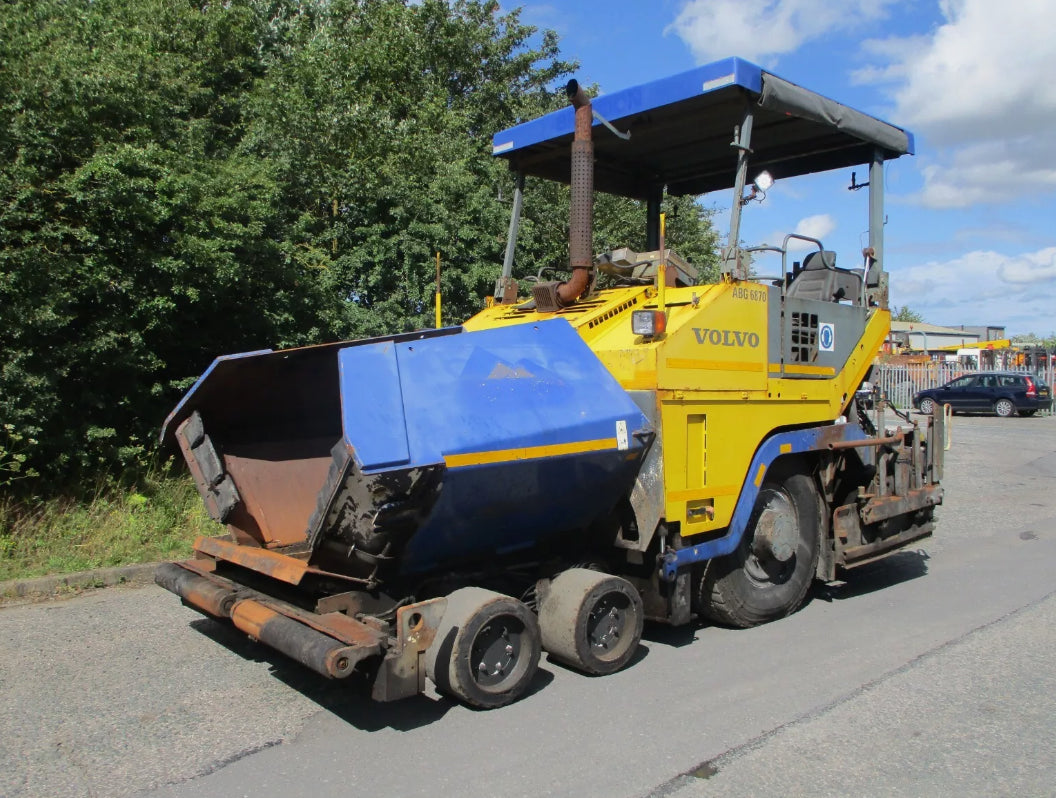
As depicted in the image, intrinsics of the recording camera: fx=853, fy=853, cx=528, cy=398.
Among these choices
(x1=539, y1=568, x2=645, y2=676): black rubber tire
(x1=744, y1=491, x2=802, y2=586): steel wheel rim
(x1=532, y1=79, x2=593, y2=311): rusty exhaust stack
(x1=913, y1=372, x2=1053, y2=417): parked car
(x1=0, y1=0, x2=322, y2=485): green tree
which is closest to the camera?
(x1=539, y1=568, x2=645, y2=676): black rubber tire

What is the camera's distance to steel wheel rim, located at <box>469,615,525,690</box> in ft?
13.1

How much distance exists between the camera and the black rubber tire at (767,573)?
5320mm

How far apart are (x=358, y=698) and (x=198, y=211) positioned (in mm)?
5505

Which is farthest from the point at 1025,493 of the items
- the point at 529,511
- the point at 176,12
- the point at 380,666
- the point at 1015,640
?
the point at 176,12

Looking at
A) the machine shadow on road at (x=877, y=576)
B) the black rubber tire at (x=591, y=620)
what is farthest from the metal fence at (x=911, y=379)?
the black rubber tire at (x=591, y=620)

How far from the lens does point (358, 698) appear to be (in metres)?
4.31

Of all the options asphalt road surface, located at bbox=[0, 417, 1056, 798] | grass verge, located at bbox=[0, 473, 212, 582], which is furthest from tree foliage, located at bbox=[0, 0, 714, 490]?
asphalt road surface, located at bbox=[0, 417, 1056, 798]

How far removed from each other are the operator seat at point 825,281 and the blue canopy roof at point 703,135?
2.87 ft

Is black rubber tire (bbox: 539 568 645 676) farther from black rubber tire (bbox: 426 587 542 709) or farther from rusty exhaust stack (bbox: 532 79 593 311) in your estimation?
rusty exhaust stack (bbox: 532 79 593 311)

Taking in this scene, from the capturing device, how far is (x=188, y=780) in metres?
3.41

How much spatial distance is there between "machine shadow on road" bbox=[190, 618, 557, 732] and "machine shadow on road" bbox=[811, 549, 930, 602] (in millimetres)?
2200

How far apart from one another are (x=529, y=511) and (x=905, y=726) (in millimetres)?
2011

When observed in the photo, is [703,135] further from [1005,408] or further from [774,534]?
[1005,408]

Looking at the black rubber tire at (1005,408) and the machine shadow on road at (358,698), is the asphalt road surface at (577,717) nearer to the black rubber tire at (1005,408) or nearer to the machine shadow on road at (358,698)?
the machine shadow on road at (358,698)
